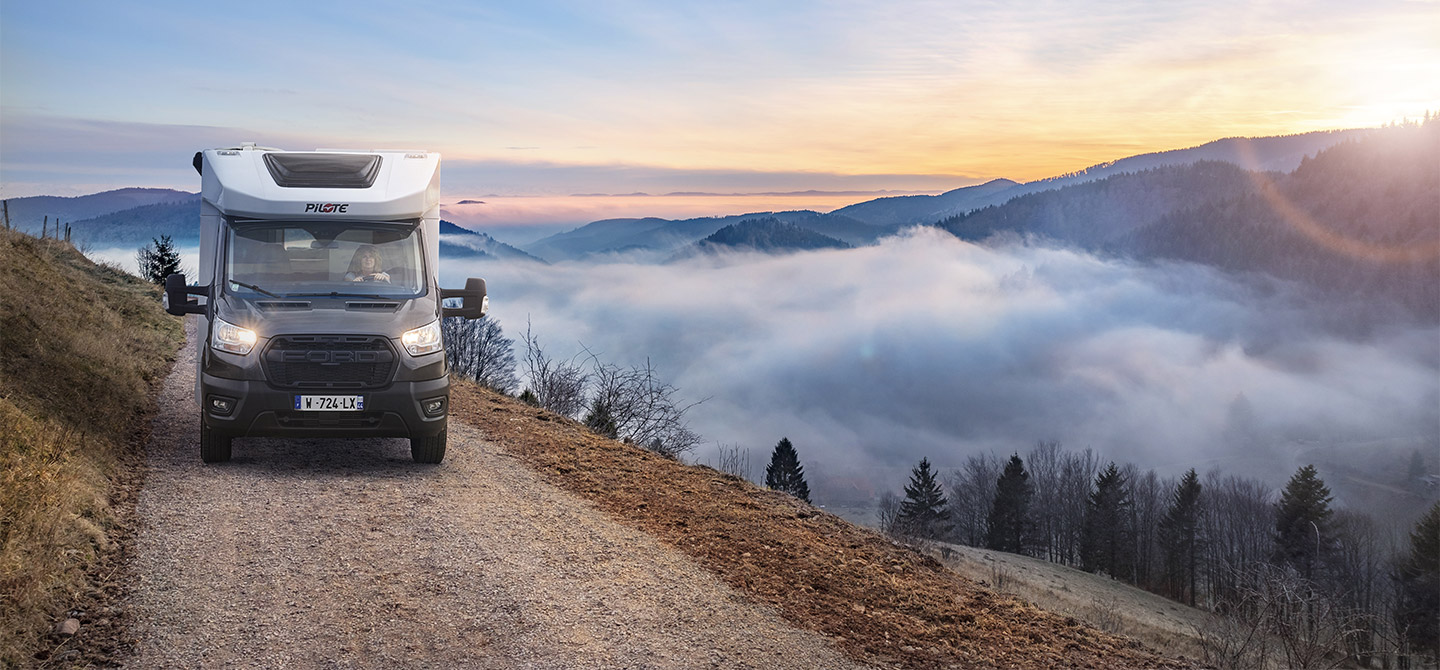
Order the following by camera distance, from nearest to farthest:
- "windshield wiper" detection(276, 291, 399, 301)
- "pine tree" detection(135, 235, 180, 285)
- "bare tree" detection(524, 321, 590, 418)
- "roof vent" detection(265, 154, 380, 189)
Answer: "windshield wiper" detection(276, 291, 399, 301) → "roof vent" detection(265, 154, 380, 189) → "bare tree" detection(524, 321, 590, 418) → "pine tree" detection(135, 235, 180, 285)

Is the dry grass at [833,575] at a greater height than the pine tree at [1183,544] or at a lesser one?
greater

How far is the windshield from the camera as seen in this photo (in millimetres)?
9211

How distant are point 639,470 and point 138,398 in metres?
7.38

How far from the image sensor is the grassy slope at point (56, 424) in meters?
5.68

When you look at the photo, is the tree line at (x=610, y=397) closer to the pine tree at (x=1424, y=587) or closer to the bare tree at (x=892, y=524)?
the bare tree at (x=892, y=524)

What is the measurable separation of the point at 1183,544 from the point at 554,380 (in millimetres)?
87013

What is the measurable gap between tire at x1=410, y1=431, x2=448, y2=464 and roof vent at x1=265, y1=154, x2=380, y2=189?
9.74 feet

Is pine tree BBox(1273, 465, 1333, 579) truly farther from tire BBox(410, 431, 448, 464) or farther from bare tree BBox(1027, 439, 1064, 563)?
tire BBox(410, 431, 448, 464)

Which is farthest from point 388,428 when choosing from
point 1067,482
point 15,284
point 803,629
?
point 1067,482

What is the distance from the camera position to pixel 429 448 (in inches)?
394

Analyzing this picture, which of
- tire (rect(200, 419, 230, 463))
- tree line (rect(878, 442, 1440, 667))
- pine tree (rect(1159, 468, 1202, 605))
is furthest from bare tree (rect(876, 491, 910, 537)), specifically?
pine tree (rect(1159, 468, 1202, 605))

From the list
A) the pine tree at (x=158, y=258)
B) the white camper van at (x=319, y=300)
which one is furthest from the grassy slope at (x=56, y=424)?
the pine tree at (x=158, y=258)

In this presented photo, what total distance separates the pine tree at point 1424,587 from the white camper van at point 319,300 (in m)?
86.0

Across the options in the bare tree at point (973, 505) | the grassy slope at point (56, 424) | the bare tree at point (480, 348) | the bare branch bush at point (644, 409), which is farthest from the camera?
the bare tree at point (973, 505)
